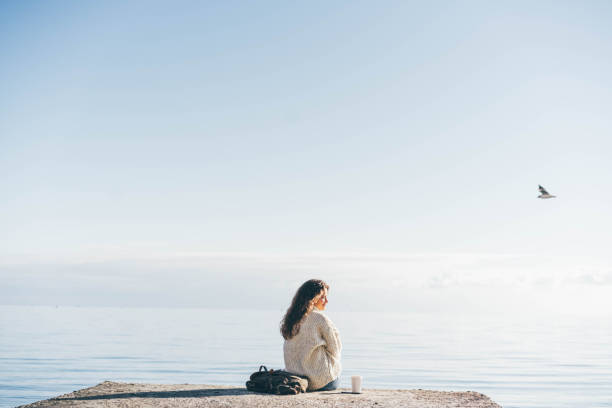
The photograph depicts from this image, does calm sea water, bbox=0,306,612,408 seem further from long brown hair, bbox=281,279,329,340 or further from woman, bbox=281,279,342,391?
long brown hair, bbox=281,279,329,340

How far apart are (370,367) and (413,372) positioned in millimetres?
1530

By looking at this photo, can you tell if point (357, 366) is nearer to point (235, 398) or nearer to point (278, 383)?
point (278, 383)

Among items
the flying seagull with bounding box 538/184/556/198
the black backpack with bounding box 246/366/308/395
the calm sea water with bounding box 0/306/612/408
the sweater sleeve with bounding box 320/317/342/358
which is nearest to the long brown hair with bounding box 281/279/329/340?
the sweater sleeve with bounding box 320/317/342/358

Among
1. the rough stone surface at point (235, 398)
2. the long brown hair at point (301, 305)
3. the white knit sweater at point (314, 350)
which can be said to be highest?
the long brown hair at point (301, 305)

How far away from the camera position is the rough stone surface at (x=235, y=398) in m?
7.62

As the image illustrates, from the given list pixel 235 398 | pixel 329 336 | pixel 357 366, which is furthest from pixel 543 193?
pixel 357 366

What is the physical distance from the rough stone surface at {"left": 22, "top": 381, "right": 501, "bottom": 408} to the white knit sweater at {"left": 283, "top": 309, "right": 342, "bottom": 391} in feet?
0.83

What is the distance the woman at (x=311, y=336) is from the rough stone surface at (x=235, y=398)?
32 cm

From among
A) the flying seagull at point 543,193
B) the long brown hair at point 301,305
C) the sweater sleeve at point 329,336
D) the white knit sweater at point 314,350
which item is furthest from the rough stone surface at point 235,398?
the flying seagull at point 543,193

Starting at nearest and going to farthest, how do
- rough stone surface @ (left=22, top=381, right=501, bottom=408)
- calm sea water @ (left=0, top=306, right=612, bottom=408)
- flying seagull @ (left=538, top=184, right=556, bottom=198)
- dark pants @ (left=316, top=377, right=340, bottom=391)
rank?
rough stone surface @ (left=22, top=381, right=501, bottom=408), dark pants @ (left=316, top=377, right=340, bottom=391), flying seagull @ (left=538, top=184, right=556, bottom=198), calm sea water @ (left=0, top=306, right=612, bottom=408)

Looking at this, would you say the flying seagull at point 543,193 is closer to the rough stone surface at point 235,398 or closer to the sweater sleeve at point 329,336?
the rough stone surface at point 235,398

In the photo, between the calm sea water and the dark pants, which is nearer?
the dark pants

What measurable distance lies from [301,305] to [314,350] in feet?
2.01

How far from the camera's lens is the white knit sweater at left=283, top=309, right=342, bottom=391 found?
8430 mm
